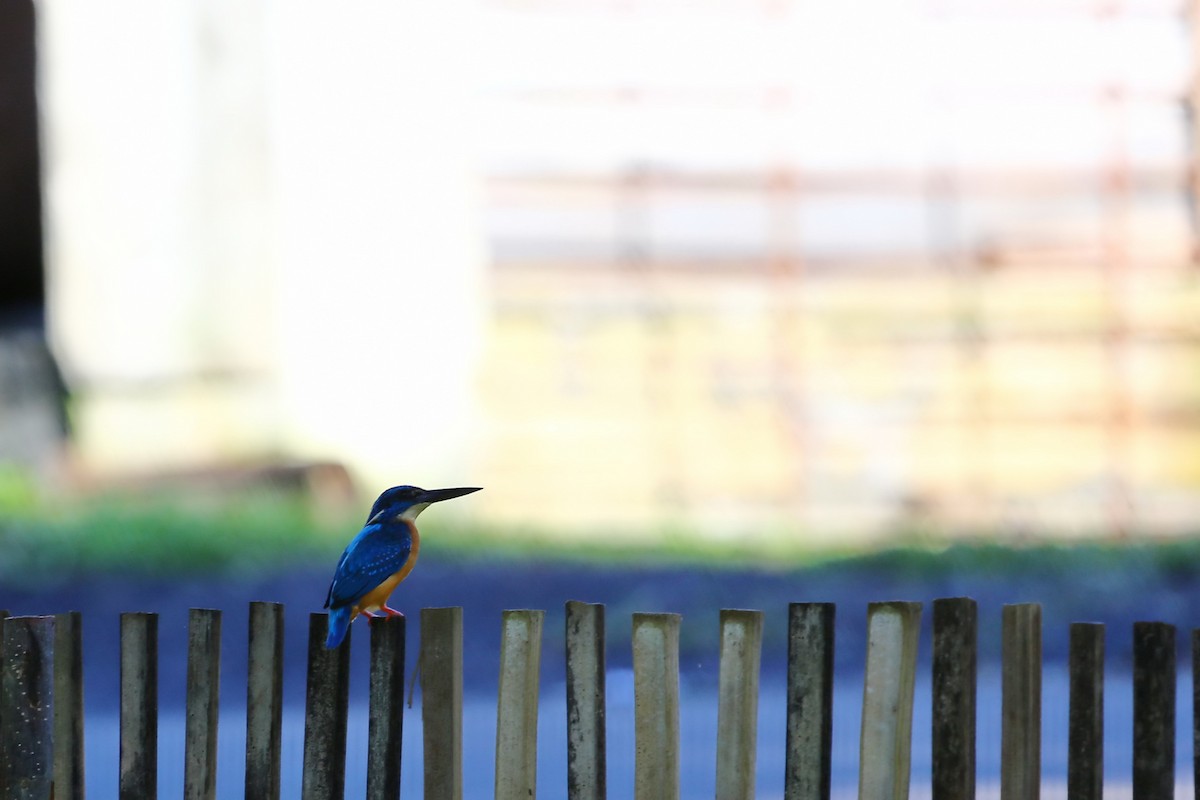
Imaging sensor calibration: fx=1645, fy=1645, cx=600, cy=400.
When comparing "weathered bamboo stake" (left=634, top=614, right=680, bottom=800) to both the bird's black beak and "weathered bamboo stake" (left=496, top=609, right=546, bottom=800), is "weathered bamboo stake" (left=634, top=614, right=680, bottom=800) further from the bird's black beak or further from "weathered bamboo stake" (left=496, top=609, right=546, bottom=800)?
the bird's black beak

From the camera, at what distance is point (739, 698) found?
259 centimetres

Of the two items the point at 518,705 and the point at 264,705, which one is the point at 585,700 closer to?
the point at 518,705

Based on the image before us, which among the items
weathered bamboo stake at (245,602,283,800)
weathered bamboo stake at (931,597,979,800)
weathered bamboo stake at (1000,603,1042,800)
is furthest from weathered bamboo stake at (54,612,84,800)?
weathered bamboo stake at (1000,603,1042,800)

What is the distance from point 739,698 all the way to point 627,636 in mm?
3478

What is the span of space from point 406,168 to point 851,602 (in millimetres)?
3599

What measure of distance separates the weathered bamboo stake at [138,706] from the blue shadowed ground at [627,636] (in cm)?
174

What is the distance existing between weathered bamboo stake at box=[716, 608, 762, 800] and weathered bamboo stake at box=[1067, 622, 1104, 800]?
49 cm

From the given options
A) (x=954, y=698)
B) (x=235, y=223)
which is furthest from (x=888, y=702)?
(x=235, y=223)

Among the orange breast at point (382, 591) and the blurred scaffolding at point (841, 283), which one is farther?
the blurred scaffolding at point (841, 283)

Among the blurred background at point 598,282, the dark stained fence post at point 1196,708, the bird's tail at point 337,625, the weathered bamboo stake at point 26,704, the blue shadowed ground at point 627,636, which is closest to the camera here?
the dark stained fence post at point 1196,708

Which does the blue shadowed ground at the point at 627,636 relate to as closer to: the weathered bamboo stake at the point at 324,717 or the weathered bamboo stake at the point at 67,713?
the weathered bamboo stake at the point at 67,713

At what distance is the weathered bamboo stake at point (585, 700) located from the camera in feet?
8.48

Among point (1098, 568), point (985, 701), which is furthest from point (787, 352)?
point (985, 701)

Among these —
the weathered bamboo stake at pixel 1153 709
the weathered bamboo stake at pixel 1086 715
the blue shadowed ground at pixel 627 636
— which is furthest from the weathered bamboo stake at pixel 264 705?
the blue shadowed ground at pixel 627 636
